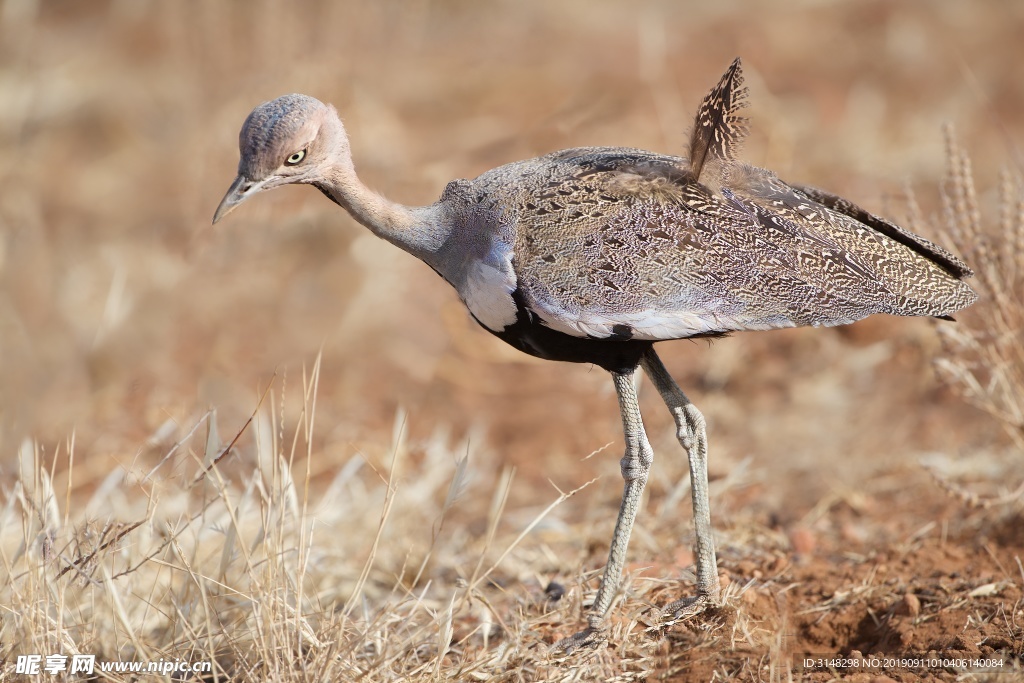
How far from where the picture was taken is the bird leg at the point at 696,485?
130 inches

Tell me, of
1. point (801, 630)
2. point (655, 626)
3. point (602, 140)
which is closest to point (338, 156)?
point (655, 626)

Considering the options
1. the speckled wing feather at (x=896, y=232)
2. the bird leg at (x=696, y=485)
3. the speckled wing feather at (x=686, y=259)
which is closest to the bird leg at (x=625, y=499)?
the bird leg at (x=696, y=485)

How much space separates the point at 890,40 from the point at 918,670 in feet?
28.2

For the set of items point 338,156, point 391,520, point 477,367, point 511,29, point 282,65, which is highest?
point 511,29

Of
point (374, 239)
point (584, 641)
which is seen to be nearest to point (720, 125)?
point (584, 641)

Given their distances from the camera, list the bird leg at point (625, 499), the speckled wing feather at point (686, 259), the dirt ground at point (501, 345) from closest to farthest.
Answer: the speckled wing feather at point (686, 259) → the bird leg at point (625, 499) → the dirt ground at point (501, 345)

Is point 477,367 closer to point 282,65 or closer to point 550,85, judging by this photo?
point 282,65

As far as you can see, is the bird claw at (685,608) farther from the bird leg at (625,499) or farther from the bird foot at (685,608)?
the bird leg at (625,499)

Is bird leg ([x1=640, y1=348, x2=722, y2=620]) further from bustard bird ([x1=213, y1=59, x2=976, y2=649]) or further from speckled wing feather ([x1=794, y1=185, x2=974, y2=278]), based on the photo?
speckled wing feather ([x1=794, y1=185, x2=974, y2=278])

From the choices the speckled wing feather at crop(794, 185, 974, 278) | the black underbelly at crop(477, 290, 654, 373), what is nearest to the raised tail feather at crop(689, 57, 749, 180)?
the speckled wing feather at crop(794, 185, 974, 278)

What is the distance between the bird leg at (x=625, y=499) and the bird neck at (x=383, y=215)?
0.72m

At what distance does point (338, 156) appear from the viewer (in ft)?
10.6

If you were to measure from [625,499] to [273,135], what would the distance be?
154 centimetres

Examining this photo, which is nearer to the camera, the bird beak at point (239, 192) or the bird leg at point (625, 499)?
the bird beak at point (239, 192)
